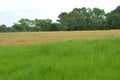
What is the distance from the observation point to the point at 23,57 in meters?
8.47

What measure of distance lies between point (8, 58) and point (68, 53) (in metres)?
1.66

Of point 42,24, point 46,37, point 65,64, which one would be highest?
point 65,64

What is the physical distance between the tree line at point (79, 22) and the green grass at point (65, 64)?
181 ft

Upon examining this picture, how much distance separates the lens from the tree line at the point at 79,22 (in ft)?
211

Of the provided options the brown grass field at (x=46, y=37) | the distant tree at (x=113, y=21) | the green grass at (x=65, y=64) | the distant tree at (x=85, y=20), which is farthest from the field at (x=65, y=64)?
the distant tree at (x=85, y=20)

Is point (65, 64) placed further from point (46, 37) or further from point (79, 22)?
point (79, 22)

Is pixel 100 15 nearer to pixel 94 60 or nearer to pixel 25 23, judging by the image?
pixel 25 23

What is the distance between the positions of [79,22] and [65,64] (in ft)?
205

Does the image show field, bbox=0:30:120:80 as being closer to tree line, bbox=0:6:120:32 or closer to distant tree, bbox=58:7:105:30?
tree line, bbox=0:6:120:32

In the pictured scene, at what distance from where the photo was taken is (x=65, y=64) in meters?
7.00

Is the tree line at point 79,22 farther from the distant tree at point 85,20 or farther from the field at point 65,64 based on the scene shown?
the field at point 65,64

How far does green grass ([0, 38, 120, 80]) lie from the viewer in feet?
20.0

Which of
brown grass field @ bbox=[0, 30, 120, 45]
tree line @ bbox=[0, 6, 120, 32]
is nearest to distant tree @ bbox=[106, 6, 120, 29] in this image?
tree line @ bbox=[0, 6, 120, 32]

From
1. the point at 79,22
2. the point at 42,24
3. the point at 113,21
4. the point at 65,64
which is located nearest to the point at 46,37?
the point at 65,64
